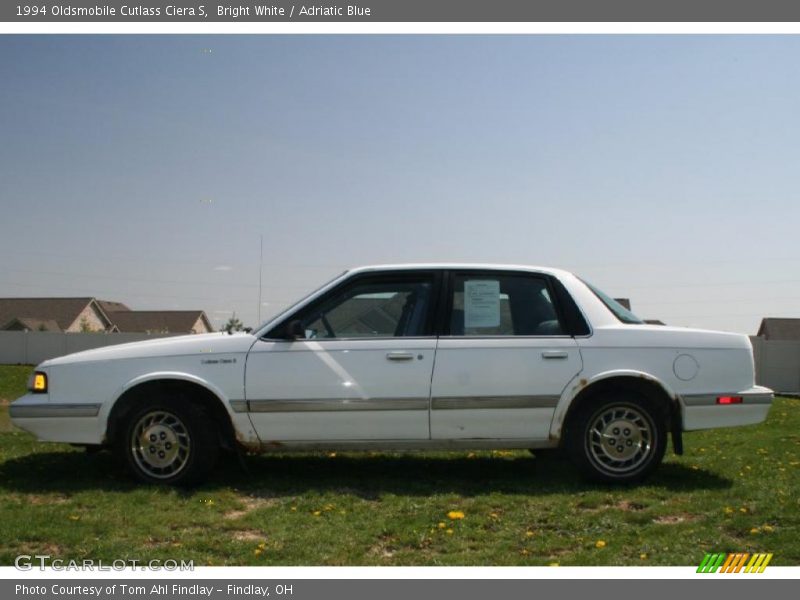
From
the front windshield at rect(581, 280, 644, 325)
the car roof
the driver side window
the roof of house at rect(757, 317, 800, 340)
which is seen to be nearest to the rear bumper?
the front windshield at rect(581, 280, 644, 325)

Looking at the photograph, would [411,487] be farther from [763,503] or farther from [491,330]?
[763,503]

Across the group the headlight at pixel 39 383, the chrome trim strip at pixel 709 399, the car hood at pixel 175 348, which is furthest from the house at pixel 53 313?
the chrome trim strip at pixel 709 399

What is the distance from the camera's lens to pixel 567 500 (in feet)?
20.6

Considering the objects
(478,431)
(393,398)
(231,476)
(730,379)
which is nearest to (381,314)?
(393,398)

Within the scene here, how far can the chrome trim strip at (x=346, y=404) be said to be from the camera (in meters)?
6.62

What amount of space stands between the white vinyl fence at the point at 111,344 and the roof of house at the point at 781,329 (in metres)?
18.5

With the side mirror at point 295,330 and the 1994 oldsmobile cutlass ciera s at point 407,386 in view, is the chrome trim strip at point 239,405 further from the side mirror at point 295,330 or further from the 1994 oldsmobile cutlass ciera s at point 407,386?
the side mirror at point 295,330

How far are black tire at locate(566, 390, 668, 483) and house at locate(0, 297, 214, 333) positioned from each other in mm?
60830

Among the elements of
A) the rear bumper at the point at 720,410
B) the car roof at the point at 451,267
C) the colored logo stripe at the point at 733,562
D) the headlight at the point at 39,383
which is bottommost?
the colored logo stripe at the point at 733,562

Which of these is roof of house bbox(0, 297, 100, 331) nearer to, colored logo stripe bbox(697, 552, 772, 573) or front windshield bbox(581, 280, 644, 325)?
front windshield bbox(581, 280, 644, 325)

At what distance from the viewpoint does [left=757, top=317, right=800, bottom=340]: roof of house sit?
2094 inches

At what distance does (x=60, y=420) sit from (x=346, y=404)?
2231mm

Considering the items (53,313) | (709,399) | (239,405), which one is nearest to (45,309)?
(53,313)
